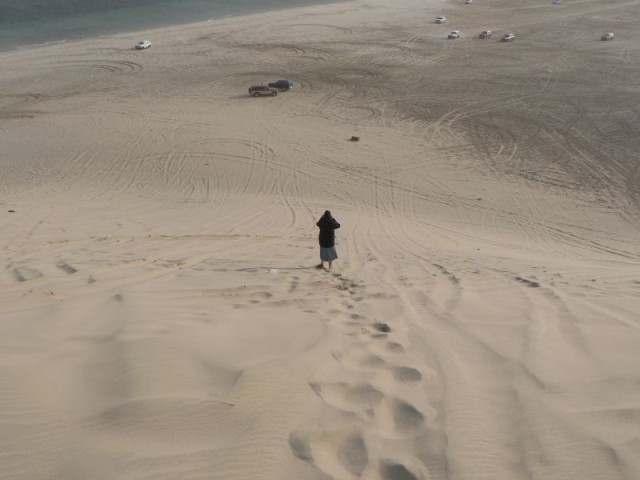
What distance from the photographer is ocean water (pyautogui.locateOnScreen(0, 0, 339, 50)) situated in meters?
57.2

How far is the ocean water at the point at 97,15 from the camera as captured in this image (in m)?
57.2

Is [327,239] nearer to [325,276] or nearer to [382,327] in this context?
[325,276]

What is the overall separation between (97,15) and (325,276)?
212ft

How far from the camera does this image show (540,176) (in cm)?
2328

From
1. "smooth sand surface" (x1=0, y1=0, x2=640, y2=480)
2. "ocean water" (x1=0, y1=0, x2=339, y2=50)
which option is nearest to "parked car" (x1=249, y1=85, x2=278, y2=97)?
"smooth sand surface" (x1=0, y1=0, x2=640, y2=480)

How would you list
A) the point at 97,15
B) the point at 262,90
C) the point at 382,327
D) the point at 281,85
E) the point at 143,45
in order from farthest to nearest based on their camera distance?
the point at 97,15 → the point at 143,45 → the point at 281,85 → the point at 262,90 → the point at 382,327

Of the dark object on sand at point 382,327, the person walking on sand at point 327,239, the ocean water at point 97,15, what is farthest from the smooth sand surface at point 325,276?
the ocean water at point 97,15

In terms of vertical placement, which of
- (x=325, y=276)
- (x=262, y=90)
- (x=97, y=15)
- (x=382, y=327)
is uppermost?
(x=97, y=15)

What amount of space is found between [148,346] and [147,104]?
30314 mm

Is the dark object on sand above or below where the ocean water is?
below

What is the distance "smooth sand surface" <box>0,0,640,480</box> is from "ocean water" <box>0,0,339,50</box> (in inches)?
811

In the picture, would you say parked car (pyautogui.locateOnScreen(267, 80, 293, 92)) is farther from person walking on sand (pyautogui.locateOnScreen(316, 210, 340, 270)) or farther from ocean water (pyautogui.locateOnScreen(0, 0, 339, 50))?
ocean water (pyautogui.locateOnScreen(0, 0, 339, 50))

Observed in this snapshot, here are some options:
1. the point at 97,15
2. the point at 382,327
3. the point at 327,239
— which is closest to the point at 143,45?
the point at 97,15

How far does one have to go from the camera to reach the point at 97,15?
6425 centimetres
